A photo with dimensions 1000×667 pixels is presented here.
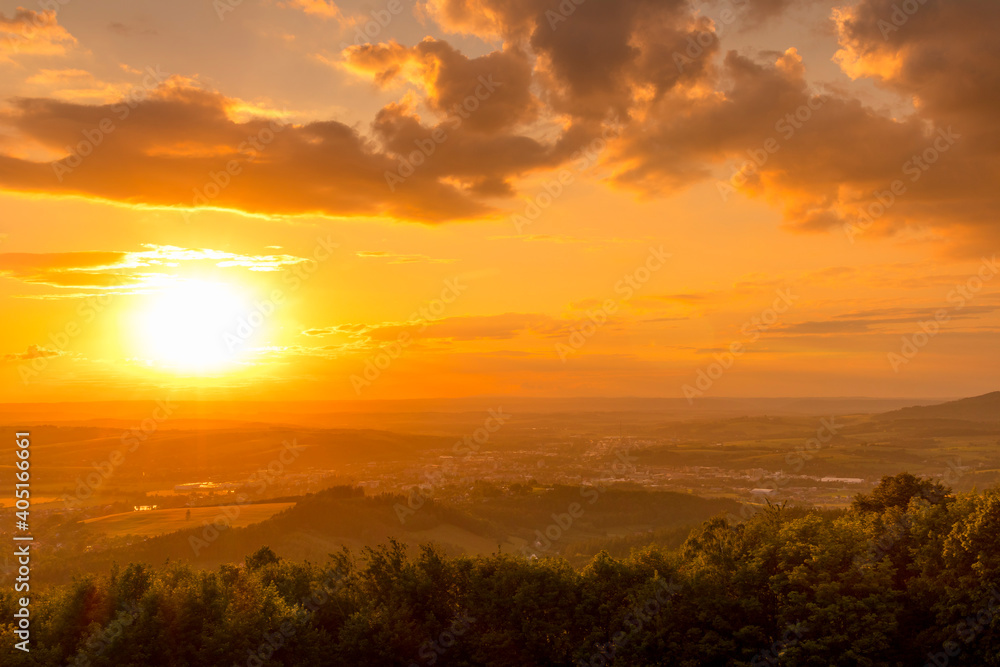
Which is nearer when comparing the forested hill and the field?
the forested hill

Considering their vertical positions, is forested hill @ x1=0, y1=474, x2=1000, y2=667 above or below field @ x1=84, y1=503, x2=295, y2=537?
above

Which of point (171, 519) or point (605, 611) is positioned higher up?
point (605, 611)

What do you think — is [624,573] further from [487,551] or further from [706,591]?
[487,551]

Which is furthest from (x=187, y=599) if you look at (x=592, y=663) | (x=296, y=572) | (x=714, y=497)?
(x=714, y=497)

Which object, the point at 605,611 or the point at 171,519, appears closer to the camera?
the point at 605,611

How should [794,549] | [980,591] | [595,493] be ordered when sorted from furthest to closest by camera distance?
1. [595,493]
2. [794,549]
3. [980,591]

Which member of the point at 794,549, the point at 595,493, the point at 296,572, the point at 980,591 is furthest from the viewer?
the point at 595,493
